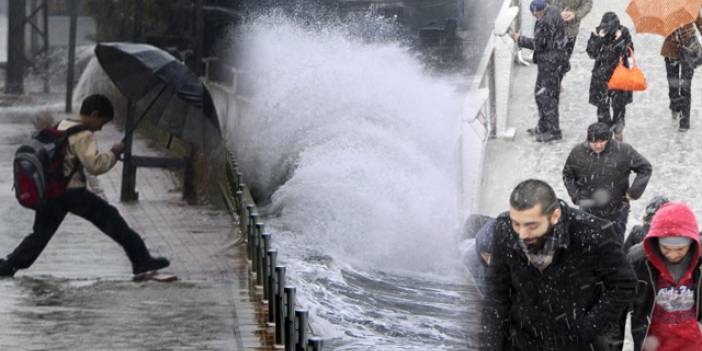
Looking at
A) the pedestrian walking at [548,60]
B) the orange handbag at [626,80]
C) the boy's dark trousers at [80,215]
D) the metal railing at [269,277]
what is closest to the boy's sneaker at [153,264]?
the boy's dark trousers at [80,215]

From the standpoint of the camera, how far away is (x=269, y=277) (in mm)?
7891

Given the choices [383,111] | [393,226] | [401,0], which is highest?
[401,0]

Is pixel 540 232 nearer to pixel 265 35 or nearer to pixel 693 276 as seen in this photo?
pixel 693 276

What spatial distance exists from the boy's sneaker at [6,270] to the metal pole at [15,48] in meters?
0.57

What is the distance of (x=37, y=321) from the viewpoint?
220 inches

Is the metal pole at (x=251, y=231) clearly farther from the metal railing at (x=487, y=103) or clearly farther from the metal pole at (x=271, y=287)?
the metal railing at (x=487, y=103)

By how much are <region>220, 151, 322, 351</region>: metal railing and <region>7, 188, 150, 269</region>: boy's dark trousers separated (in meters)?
0.59

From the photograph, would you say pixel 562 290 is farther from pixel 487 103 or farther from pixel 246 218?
pixel 487 103

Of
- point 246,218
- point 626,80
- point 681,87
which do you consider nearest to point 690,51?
point 681,87

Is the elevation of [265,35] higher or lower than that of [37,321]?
higher

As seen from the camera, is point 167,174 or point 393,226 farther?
point 393,226

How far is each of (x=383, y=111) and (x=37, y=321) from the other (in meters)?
9.39

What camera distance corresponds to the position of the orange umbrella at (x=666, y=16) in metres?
14.6

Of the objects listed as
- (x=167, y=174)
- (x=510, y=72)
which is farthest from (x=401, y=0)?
(x=167, y=174)
